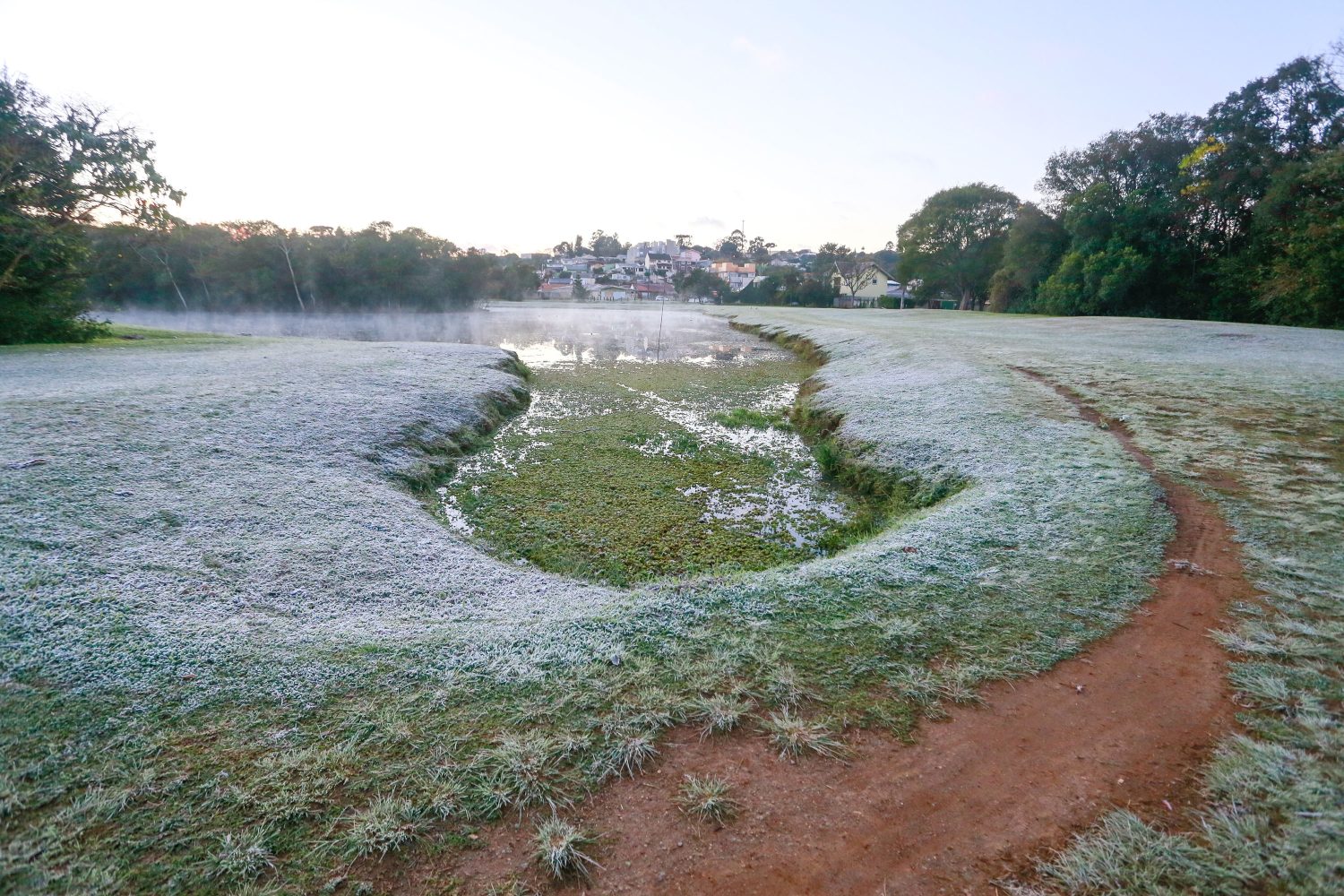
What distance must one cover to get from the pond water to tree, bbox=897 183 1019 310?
46.4 meters

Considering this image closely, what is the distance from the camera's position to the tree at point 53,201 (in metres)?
16.9

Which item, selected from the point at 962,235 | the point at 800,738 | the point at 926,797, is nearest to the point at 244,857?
the point at 800,738

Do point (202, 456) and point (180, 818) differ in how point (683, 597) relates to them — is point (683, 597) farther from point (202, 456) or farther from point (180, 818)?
point (202, 456)

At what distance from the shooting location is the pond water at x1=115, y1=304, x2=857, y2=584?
7223 millimetres

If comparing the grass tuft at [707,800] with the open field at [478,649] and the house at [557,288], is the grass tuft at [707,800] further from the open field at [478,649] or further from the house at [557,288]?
the house at [557,288]

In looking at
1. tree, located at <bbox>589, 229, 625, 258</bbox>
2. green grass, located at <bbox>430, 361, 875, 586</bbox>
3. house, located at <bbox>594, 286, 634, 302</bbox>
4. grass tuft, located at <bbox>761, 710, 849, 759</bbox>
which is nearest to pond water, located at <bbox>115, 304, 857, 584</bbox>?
green grass, located at <bbox>430, 361, 875, 586</bbox>

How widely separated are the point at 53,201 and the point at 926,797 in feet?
93.0

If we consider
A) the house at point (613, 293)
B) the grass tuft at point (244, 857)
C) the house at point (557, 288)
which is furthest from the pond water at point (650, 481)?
the house at point (613, 293)

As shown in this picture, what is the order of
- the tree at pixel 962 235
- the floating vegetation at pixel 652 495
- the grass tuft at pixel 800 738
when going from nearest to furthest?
the grass tuft at pixel 800 738, the floating vegetation at pixel 652 495, the tree at pixel 962 235

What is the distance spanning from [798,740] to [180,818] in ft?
10.8

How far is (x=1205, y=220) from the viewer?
118 feet

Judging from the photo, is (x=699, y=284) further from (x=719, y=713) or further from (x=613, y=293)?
(x=719, y=713)

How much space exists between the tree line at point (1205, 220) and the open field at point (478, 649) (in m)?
26.8

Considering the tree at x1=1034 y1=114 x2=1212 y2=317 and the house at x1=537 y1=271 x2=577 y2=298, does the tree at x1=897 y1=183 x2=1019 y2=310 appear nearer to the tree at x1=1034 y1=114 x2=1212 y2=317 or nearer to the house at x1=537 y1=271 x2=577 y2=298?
the tree at x1=1034 y1=114 x2=1212 y2=317
